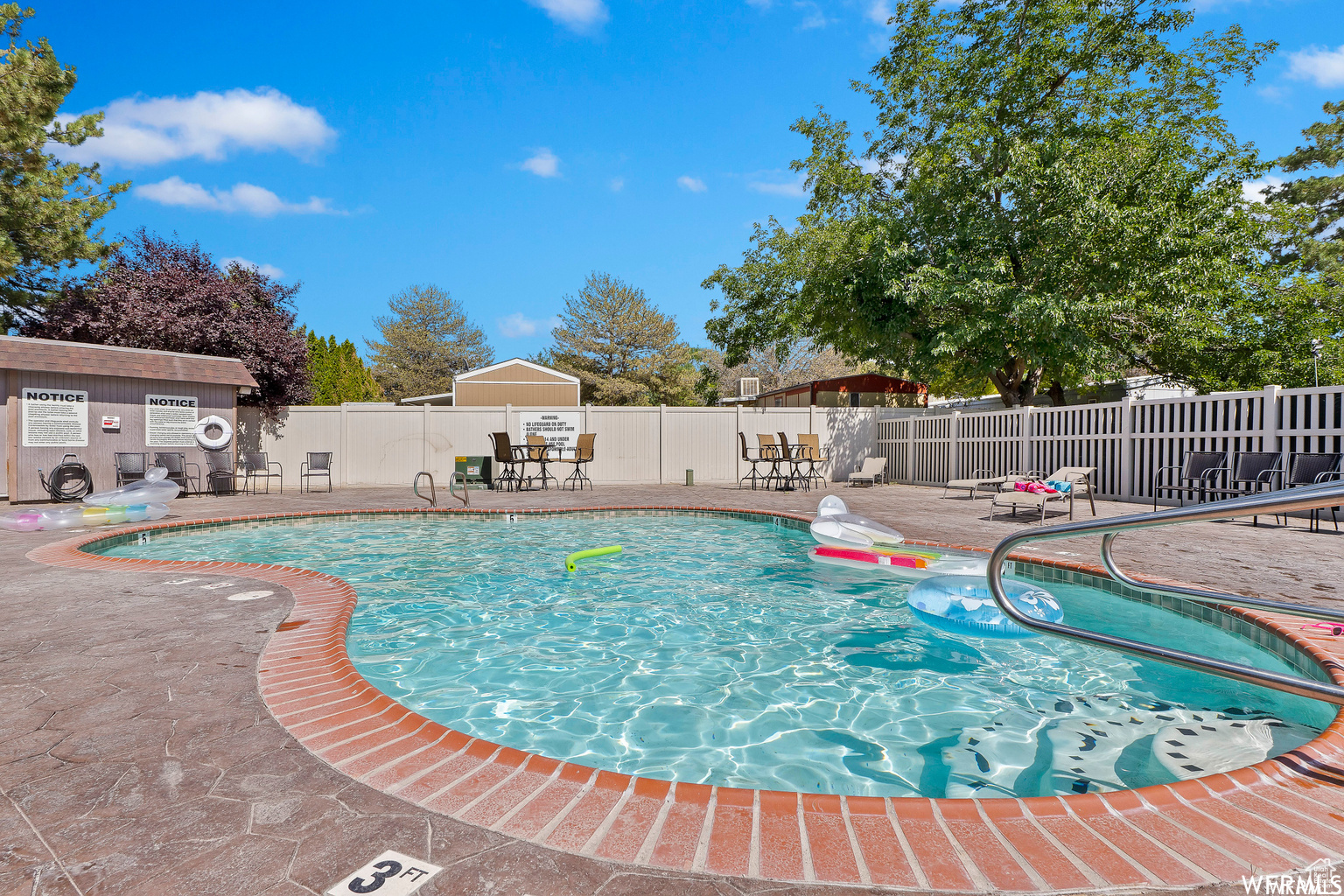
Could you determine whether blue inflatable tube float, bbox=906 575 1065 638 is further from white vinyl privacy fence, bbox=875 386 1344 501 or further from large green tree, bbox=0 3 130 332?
large green tree, bbox=0 3 130 332

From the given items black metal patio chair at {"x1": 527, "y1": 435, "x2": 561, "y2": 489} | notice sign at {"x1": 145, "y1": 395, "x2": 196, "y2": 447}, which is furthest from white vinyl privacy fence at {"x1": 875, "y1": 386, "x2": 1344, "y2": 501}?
notice sign at {"x1": 145, "y1": 395, "x2": 196, "y2": 447}

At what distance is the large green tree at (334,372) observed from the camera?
23.8m

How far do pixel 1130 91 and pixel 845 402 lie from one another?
480 inches

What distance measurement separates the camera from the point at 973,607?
3.99 m

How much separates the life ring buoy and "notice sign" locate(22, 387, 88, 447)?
5.05 feet

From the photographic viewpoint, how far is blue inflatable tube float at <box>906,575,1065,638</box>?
385 centimetres

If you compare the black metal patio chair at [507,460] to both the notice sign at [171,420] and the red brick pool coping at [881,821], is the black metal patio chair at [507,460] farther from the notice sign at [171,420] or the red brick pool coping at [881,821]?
the red brick pool coping at [881,821]

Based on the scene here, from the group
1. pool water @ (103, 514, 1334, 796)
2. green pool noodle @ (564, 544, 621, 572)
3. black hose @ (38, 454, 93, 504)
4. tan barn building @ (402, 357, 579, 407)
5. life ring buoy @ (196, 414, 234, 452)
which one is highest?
tan barn building @ (402, 357, 579, 407)

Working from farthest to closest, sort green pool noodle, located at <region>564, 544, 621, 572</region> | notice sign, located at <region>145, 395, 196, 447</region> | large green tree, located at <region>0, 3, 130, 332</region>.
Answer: large green tree, located at <region>0, 3, 130, 332</region> → notice sign, located at <region>145, 395, 196, 447</region> → green pool noodle, located at <region>564, 544, 621, 572</region>

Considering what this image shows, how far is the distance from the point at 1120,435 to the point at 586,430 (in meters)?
10.3

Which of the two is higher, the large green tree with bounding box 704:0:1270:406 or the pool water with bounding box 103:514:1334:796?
the large green tree with bounding box 704:0:1270:406

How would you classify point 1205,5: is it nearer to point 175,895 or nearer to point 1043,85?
point 1043,85

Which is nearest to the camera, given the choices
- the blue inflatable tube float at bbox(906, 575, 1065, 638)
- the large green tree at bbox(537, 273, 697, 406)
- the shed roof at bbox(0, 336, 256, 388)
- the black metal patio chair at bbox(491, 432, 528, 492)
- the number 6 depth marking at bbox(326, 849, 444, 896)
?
the number 6 depth marking at bbox(326, 849, 444, 896)

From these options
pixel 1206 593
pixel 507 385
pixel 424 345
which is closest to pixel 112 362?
pixel 1206 593
